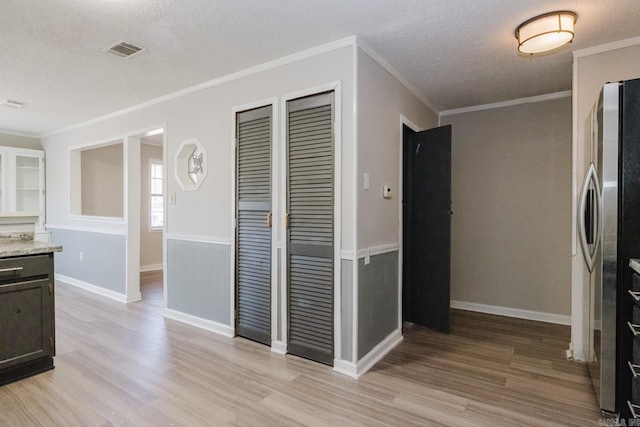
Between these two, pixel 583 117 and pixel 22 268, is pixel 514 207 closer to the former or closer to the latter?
pixel 583 117

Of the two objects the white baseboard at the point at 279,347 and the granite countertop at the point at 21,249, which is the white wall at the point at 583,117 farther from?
the granite countertop at the point at 21,249

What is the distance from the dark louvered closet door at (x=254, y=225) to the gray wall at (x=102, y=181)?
4038 mm

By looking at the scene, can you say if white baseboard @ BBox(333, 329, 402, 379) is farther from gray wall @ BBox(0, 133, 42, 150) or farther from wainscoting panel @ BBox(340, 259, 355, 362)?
gray wall @ BBox(0, 133, 42, 150)

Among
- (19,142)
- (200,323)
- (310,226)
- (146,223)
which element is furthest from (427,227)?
(19,142)

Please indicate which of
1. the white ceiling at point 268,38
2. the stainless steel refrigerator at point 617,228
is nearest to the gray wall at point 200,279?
the white ceiling at point 268,38

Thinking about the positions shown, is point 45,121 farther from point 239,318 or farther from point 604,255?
point 604,255

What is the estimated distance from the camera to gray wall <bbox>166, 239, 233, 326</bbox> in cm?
323

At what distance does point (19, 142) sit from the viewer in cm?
565

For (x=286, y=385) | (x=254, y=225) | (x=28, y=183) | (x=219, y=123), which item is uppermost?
(x=219, y=123)

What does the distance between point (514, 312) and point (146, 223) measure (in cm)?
618

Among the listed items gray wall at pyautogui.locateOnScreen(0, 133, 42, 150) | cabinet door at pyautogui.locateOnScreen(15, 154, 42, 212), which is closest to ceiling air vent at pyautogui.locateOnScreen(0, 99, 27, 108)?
cabinet door at pyautogui.locateOnScreen(15, 154, 42, 212)

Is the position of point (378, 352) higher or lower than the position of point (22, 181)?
lower

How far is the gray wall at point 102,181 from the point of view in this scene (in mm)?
5672

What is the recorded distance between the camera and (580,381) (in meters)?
2.34
